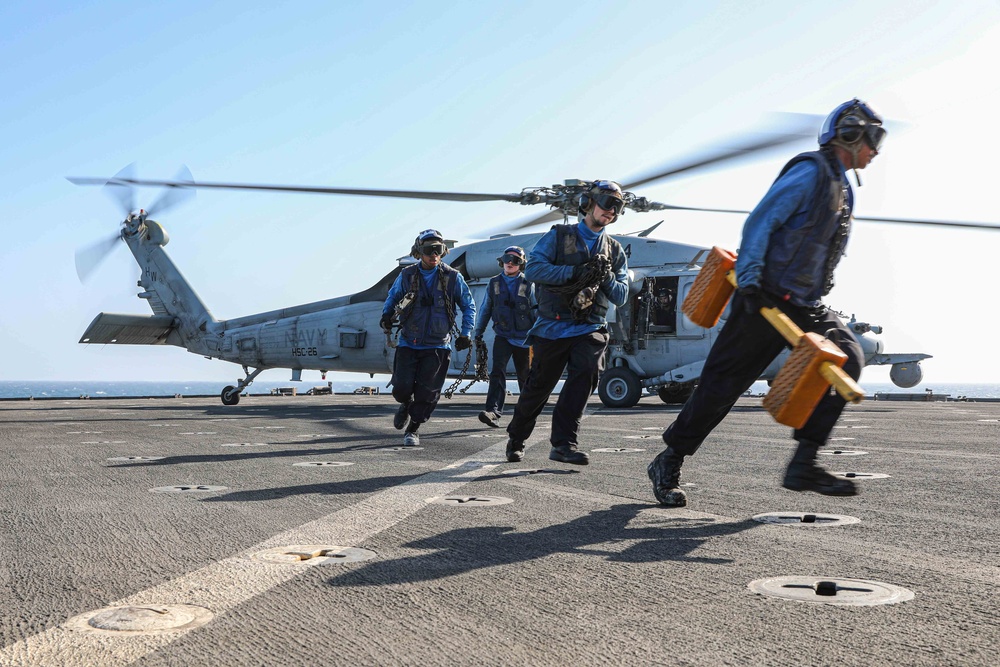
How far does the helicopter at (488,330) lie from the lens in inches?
607

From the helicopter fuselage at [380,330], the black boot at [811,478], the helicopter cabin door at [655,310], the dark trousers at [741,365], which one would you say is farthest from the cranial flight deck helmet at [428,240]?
the helicopter cabin door at [655,310]

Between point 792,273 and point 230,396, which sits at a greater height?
point 792,273

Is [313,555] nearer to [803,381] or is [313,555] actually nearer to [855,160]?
[803,381]

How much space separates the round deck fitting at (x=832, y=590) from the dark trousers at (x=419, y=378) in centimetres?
550

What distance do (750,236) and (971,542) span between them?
1.55 meters

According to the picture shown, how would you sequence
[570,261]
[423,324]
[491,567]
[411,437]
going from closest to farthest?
1. [491,567]
2. [570,261]
3. [411,437]
4. [423,324]

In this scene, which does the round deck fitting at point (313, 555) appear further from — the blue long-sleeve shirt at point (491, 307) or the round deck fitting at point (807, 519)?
the blue long-sleeve shirt at point (491, 307)

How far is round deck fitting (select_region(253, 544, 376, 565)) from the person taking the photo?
2.81m

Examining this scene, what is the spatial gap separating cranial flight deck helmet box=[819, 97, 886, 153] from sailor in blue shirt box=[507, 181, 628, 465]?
1.63m

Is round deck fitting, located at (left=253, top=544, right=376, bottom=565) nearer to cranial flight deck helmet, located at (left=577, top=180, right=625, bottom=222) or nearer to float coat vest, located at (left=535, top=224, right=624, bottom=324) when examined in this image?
float coat vest, located at (left=535, top=224, right=624, bottom=324)

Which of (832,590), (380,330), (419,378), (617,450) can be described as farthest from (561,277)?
(380,330)

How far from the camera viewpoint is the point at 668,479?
163 inches

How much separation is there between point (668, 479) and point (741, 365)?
24.5 inches

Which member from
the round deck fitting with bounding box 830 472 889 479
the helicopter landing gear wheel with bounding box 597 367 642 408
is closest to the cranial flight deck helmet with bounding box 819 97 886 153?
the round deck fitting with bounding box 830 472 889 479
